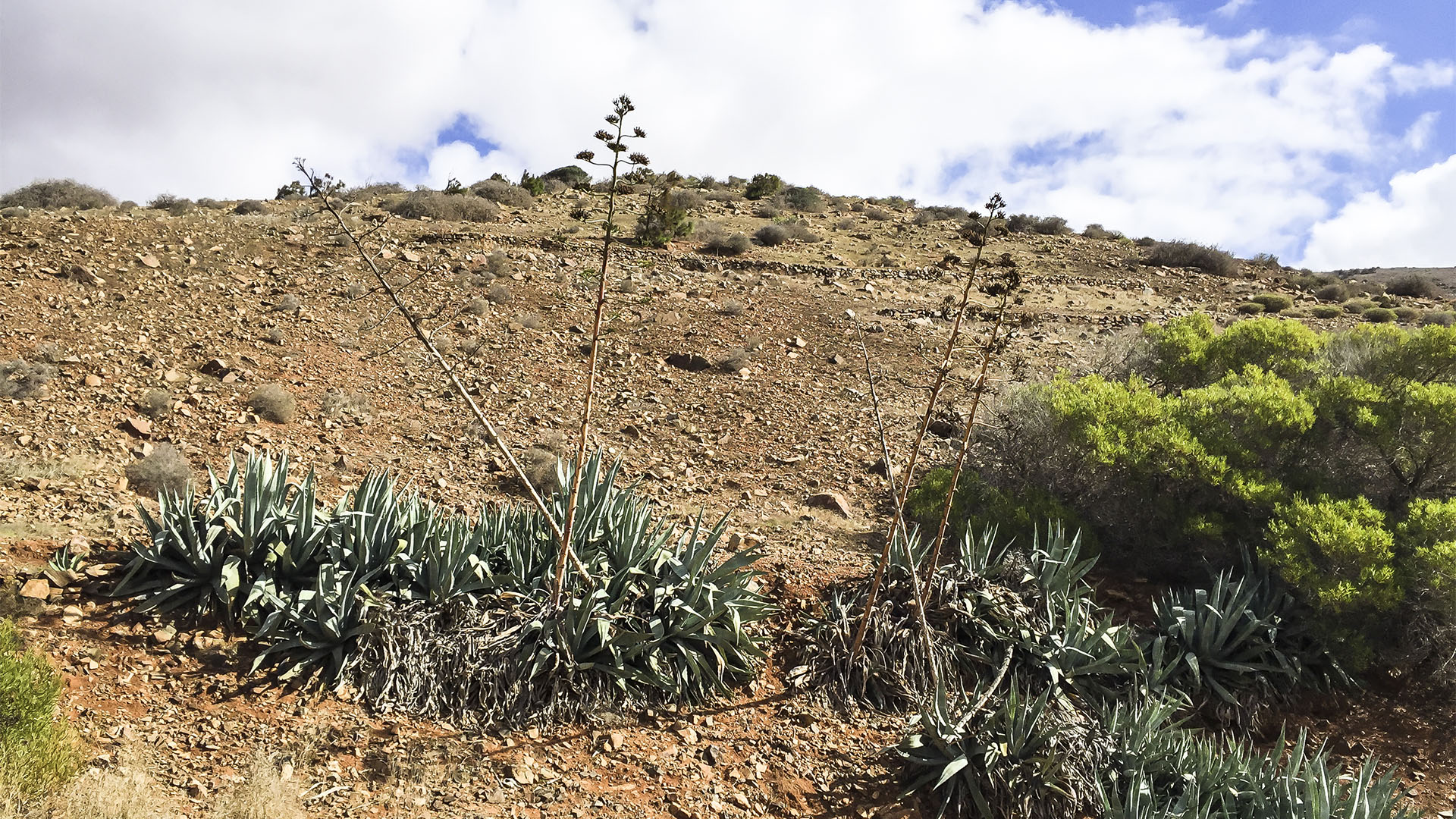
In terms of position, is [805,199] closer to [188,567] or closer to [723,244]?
[723,244]

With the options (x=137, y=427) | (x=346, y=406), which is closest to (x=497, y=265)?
(x=346, y=406)

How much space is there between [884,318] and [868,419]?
4.27 metres

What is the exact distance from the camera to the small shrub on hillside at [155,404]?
333 inches

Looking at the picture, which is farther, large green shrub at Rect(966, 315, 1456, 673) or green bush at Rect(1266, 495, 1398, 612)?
large green shrub at Rect(966, 315, 1456, 673)

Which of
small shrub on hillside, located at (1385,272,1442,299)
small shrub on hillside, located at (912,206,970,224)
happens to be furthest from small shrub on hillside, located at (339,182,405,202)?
small shrub on hillside, located at (1385,272,1442,299)

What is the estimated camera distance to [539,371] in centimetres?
1100

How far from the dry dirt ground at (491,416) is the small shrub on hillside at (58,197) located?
2782mm

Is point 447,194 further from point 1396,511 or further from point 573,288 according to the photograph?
point 1396,511

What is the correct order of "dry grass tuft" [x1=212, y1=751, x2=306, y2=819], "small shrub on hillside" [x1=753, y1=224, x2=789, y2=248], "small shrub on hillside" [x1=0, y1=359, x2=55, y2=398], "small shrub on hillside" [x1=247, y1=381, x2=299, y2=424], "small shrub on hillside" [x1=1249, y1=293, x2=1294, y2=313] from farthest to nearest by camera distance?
"small shrub on hillside" [x1=753, y1=224, x2=789, y2=248] < "small shrub on hillside" [x1=1249, y1=293, x2=1294, y2=313] < "small shrub on hillside" [x1=247, y1=381, x2=299, y2=424] < "small shrub on hillside" [x1=0, y1=359, x2=55, y2=398] < "dry grass tuft" [x1=212, y1=751, x2=306, y2=819]

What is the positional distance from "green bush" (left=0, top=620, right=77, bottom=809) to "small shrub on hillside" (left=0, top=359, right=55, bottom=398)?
5.74 metres

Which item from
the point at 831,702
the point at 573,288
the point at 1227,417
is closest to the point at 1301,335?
the point at 1227,417

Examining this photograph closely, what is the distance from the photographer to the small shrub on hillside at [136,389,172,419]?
846cm

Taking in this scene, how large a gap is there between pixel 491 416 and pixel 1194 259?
20.5m

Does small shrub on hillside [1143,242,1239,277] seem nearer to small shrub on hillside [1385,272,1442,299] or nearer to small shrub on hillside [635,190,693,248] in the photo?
small shrub on hillside [1385,272,1442,299]
